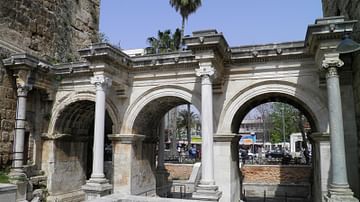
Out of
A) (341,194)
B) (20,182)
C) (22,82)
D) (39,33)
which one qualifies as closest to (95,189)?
(20,182)

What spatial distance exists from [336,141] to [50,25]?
39.4ft

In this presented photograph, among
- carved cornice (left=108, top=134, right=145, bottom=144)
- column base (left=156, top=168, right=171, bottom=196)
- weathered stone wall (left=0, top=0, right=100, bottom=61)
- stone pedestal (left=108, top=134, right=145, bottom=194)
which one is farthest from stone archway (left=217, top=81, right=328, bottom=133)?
weathered stone wall (left=0, top=0, right=100, bottom=61)

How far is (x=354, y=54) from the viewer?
8789 mm

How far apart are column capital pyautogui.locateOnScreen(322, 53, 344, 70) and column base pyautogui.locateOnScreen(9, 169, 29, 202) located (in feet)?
33.5

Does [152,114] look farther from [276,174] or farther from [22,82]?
[276,174]

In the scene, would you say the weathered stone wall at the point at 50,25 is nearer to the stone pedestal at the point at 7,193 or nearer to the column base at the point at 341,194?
the stone pedestal at the point at 7,193

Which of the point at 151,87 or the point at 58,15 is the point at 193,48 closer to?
the point at 151,87

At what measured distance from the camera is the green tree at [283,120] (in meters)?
31.3

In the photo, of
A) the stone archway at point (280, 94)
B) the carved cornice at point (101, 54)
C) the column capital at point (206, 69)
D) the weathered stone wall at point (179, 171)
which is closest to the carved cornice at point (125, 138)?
the carved cornice at point (101, 54)

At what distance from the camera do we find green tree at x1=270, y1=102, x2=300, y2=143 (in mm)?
A: 31328

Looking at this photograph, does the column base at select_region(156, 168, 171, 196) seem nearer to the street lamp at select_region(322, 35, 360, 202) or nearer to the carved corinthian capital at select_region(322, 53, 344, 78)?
the street lamp at select_region(322, 35, 360, 202)

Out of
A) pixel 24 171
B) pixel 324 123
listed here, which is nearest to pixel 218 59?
pixel 324 123

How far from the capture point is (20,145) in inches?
441

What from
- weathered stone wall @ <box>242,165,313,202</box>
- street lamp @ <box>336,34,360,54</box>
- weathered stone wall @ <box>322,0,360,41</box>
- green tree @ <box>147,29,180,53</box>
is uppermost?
green tree @ <box>147,29,180,53</box>
